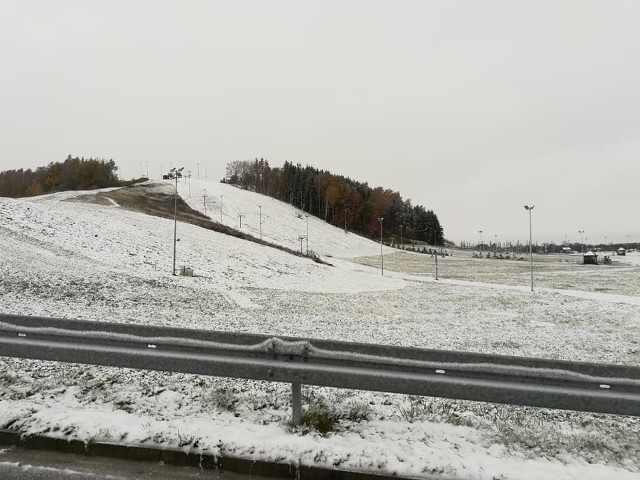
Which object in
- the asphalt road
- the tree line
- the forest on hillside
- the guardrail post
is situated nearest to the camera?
the asphalt road

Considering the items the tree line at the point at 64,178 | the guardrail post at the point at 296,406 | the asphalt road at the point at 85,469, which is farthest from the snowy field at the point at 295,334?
the tree line at the point at 64,178

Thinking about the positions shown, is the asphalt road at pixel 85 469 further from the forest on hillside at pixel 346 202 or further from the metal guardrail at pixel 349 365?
the forest on hillside at pixel 346 202

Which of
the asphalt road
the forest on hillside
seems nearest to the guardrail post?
the asphalt road

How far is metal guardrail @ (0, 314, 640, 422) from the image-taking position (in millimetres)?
3770

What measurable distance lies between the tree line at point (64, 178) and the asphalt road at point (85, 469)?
119 meters

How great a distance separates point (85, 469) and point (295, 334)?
9.48m

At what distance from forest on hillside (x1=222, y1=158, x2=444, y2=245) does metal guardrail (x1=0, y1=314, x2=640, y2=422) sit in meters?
119

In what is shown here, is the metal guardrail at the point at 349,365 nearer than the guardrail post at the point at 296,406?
Yes

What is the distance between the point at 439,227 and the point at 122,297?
5617 inches

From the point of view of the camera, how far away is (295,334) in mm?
13148

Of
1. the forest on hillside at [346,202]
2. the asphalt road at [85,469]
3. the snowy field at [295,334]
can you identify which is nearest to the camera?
the asphalt road at [85,469]

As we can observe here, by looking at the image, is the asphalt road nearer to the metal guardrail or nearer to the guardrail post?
the guardrail post

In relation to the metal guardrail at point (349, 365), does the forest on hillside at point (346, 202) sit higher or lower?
higher

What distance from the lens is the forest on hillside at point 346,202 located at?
131375mm
